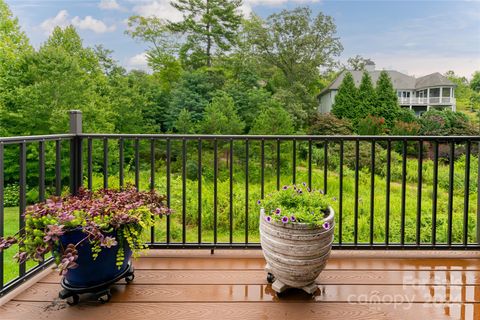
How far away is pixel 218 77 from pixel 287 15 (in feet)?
14.9

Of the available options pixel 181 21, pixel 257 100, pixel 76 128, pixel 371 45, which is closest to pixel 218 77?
pixel 257 100

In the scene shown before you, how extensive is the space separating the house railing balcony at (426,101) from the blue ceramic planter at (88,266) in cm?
1770

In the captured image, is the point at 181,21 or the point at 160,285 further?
the point at 181,21

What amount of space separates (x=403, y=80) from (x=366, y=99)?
17.2ft

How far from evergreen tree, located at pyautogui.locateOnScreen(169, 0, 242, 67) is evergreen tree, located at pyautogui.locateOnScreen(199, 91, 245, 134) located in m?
3.18

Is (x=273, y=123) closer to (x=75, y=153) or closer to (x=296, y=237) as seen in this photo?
(x=75, y=153)

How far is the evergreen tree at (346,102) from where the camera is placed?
15.1m

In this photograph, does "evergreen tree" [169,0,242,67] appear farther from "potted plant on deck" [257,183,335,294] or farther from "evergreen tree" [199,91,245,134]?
"potted plant on deck" [257,183,335,294]

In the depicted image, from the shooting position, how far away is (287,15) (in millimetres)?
15383

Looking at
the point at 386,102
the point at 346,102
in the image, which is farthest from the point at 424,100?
the point at 346,102

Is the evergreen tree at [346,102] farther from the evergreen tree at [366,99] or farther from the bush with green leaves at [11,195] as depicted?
the bush with green leaves at [11,195]

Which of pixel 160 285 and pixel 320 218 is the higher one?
pixel 320 218

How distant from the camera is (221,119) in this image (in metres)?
11.8

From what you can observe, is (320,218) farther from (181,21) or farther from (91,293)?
(181,21)
